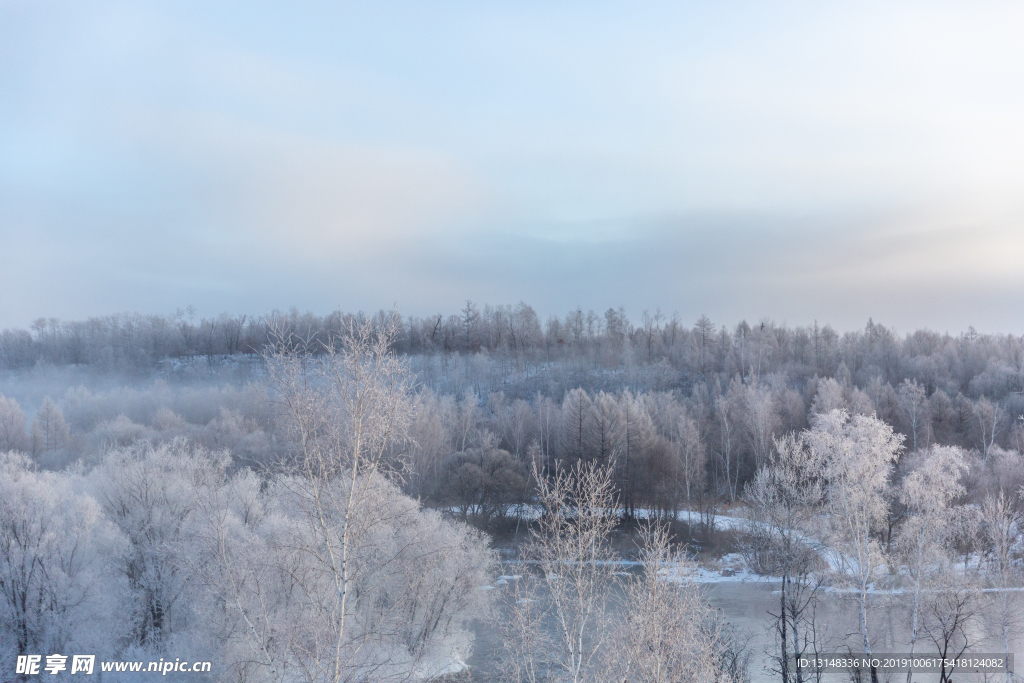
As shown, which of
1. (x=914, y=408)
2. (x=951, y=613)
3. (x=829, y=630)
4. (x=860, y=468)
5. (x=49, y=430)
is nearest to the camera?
(x=951, y=613)

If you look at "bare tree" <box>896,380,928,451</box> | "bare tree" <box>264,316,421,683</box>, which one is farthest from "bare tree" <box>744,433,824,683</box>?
"bare tree" <box>896,380,928,451</box>

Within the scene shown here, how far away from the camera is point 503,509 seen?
181 feet

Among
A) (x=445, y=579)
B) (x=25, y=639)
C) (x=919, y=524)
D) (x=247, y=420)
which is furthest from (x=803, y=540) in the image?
(x=247, y=420)

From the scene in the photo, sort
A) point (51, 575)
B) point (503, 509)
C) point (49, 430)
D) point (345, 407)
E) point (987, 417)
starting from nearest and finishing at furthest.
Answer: point (345, 407), point (51, 575), point (503, 509), point (987, 417), point (49, 430)

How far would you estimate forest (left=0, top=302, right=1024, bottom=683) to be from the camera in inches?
591

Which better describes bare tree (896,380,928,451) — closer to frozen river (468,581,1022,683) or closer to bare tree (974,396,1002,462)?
bare tree (974,396,1002,462)

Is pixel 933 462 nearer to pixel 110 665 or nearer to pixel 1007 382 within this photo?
pixel 110 665

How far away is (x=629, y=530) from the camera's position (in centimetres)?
5588

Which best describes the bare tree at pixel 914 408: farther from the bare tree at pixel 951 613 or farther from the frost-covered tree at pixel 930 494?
the frost-covered tree at pixel 930 494

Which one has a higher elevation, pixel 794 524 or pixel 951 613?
pixel 794 524

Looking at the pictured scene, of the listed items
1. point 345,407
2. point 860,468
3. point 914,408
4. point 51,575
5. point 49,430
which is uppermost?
point 345,407

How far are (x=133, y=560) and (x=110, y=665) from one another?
4417 mm

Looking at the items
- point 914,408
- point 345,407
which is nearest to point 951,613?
point 345,407

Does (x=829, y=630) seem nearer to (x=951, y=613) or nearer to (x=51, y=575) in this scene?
(x=951, y=613)
